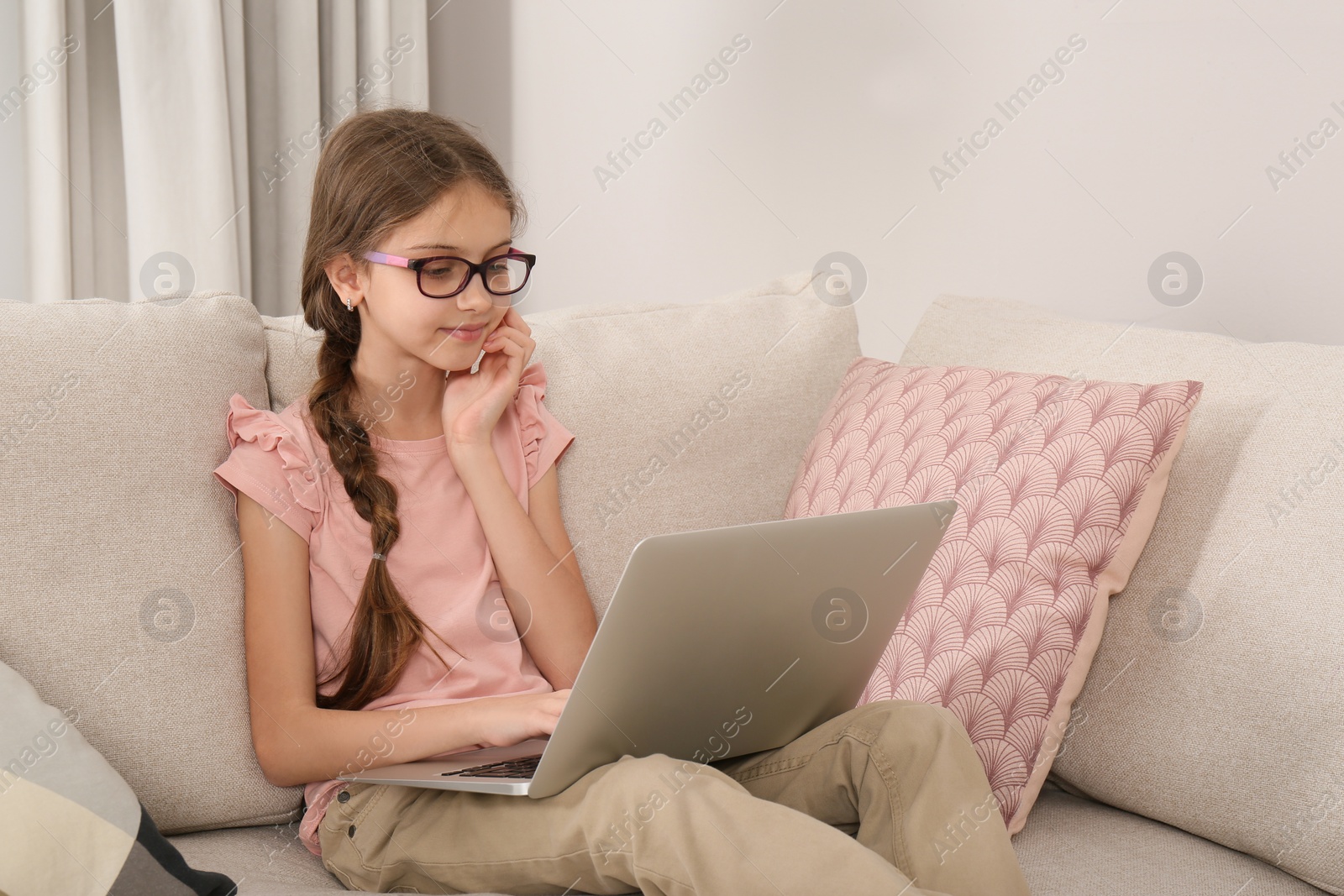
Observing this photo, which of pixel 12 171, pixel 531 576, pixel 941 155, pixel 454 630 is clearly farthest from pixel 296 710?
pixel 941 155

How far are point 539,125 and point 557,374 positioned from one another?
1.27m

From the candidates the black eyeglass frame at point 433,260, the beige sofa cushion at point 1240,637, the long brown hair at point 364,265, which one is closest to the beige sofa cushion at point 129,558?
the long brown hair at point 364,265

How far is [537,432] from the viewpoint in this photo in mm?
1396

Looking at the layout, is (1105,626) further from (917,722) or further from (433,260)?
(433,260)

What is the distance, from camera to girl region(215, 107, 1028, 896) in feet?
3.00

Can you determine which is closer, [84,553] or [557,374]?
[84,553]

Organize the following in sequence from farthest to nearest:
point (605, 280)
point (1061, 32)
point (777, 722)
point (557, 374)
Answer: point (605, 280), point (1061, 32), point (557, 374), point (777, 722)

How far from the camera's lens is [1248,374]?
124 centimetres

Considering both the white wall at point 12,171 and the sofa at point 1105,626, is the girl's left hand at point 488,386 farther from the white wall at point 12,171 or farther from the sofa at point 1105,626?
the white wall at point 12,171

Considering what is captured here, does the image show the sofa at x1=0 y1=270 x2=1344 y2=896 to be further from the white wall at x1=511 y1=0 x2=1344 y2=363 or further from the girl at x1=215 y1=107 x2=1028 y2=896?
the white wall at x1=511 y1=0 x2=1344 y2=363

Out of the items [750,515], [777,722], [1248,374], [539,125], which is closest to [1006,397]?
[1248,374]

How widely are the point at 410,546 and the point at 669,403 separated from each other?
392mm

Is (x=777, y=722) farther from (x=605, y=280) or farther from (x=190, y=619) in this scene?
(x=605, y=280)

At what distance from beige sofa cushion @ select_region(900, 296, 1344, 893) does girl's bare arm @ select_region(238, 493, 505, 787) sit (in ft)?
2.29
